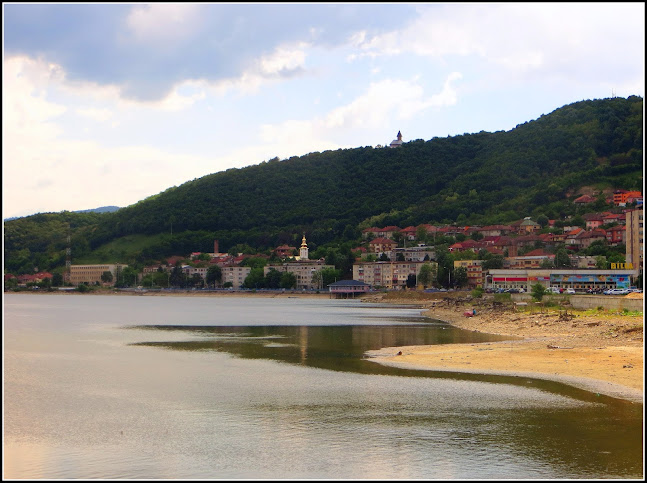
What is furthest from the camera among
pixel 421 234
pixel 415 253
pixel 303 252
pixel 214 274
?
pixel 303 252

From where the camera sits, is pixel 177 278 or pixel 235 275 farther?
pixel 177 278

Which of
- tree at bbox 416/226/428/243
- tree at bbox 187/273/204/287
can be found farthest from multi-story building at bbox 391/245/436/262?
tree at bbox 187/273/204/287

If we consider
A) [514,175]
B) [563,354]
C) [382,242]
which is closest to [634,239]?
[382,242]

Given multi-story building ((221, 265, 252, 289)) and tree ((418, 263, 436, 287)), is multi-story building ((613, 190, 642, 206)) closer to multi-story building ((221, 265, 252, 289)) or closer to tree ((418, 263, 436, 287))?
tree ((418, 263, 436, 287))

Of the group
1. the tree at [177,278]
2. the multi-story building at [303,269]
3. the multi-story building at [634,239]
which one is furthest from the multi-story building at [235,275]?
the multi-story building at [634,239]

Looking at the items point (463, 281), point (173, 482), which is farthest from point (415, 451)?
point (463, 281)


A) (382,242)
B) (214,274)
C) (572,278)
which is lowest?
(572,278)

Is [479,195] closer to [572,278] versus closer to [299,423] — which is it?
[572,278]
